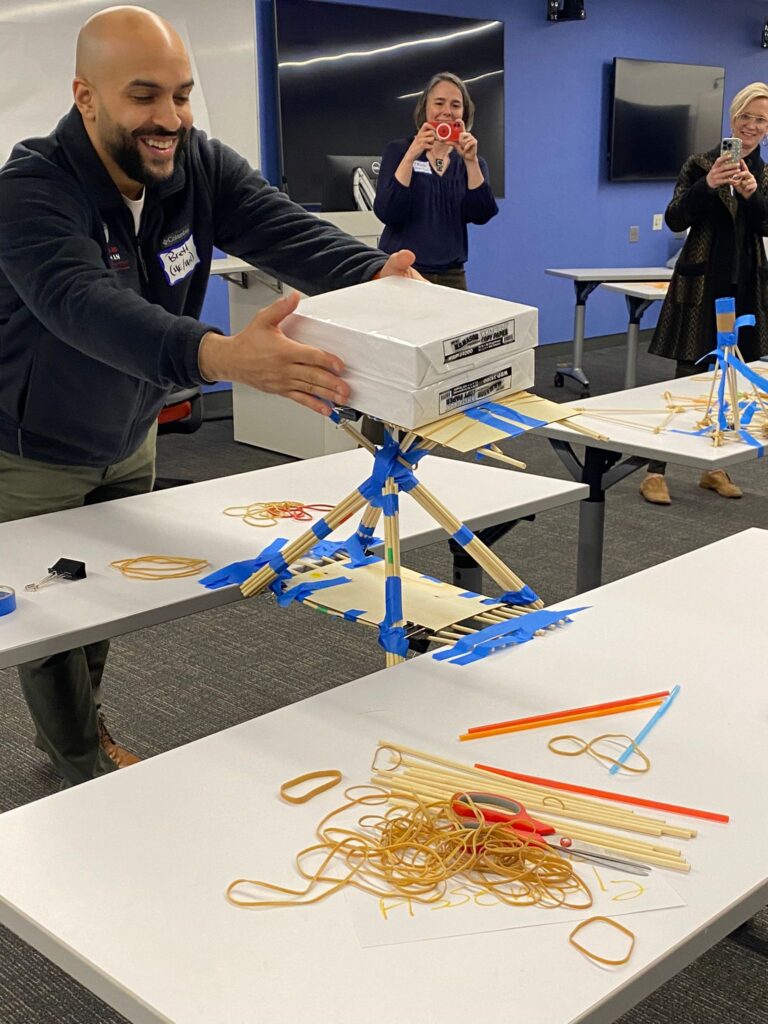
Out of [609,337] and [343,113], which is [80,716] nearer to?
[343,113]

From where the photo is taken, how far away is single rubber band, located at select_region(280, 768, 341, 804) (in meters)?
1.12

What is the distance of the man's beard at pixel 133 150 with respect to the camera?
1699mm

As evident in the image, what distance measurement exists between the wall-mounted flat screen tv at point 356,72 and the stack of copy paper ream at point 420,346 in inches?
181

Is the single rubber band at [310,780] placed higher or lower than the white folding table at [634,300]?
higher

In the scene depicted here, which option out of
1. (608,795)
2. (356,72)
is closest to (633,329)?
(356,72)

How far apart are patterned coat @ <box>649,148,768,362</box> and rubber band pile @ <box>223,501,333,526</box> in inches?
88.0

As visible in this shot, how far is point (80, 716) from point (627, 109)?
6930 millimetres

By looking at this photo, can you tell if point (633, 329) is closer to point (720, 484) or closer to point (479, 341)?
point (720, 484)

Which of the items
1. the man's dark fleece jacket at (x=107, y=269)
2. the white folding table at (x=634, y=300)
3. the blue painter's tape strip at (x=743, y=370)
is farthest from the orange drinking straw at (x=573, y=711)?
the white folding table at (x=634, y=300)

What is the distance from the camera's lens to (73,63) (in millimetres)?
5043

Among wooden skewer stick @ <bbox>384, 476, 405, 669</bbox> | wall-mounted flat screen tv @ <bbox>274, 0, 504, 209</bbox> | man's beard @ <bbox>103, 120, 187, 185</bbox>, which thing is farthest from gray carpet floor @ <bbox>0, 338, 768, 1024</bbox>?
wall-mounted flat screen tv @ <bbox>274, 0, 504, 209</bbox>

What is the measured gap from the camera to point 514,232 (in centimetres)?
732

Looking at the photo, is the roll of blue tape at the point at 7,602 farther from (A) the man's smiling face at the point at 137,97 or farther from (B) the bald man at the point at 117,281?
(A) the man's smiling face at the point at 137,97

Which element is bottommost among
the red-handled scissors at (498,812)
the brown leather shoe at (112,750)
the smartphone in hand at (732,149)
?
the brown leather shoe at (112,750)
